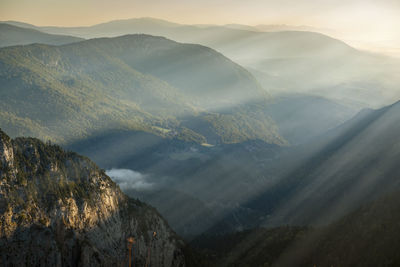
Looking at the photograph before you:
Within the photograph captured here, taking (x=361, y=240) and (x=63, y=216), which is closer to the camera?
(x=63, y=216)

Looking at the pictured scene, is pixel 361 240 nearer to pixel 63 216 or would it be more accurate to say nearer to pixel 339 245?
pixel 339 245

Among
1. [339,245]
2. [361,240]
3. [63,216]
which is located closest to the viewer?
[63,216]

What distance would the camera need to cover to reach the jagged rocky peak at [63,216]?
89000 millimetres

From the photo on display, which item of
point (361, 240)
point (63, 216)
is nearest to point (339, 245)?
point (361, 240)

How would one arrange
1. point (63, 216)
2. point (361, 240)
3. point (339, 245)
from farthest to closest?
point (339, 245) → point (361, 240) → point (63, 216)

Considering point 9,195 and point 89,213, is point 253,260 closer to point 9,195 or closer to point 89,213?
point 89,213

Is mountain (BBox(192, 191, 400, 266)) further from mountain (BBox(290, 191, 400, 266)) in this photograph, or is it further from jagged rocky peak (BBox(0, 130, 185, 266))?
jagged rocky peak (BBox(0, 130, 185, 266))

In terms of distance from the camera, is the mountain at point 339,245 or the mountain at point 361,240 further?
the mountain at point 339,245

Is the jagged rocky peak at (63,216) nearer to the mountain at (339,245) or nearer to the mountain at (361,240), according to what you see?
the mountain at (339,245)

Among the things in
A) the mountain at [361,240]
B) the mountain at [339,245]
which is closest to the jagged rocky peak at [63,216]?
the mountain at [339,245]

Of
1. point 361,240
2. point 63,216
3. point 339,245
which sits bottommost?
point 339,245

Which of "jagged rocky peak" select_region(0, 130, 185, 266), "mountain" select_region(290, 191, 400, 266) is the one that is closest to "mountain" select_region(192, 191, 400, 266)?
"mountain" select_region(290, 191, 400, 266)

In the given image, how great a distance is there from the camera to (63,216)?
97812mm

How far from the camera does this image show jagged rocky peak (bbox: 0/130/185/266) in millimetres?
89000
